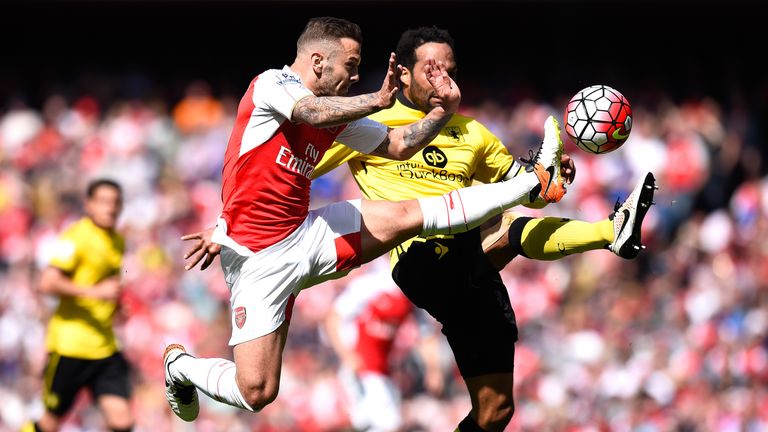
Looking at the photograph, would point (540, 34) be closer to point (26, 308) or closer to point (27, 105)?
point (27, 105)

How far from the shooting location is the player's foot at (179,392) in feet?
23.2

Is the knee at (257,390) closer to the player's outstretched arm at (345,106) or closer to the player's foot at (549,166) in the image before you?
the player's outstretched arm at (345,106)

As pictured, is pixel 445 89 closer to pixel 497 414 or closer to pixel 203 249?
pixel 203 249

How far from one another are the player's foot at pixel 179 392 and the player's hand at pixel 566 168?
246cm

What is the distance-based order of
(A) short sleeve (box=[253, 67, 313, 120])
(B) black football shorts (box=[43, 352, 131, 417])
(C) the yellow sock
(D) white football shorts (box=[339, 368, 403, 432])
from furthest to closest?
1. (D) white football shorts (box=[339, 368, 403, 432])
2. (B) black football shorts (box=[43, 352, 131, 417])
3. (C) the yellow sock
4. (A) short sleeve (box=[253, 67, 313, 120])

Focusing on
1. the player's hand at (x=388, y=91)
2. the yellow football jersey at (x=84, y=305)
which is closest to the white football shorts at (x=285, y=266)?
the player's hand at (x=388, y=91)

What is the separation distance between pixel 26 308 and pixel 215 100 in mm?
4093

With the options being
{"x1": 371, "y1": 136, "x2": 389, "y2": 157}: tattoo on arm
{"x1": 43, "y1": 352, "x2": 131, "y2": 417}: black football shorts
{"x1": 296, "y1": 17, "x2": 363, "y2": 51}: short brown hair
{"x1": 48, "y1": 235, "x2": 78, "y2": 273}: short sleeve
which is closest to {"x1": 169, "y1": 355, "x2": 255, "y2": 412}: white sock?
{"x1": 371, "y1": 136, "x2": 389, "y2": 157}: tattoo on arm

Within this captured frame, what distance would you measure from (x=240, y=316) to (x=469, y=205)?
1361 mm

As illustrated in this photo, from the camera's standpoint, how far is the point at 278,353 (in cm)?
646

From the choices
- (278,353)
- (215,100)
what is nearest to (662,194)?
(215,100)

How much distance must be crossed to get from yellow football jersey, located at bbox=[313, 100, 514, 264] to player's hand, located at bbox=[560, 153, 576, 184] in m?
0.52

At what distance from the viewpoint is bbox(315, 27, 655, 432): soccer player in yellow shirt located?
706cm

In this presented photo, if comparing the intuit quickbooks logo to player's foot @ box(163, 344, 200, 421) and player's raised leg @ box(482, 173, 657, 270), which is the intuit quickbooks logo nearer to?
player's raised leg @ box(482, 173, 657, 270)
